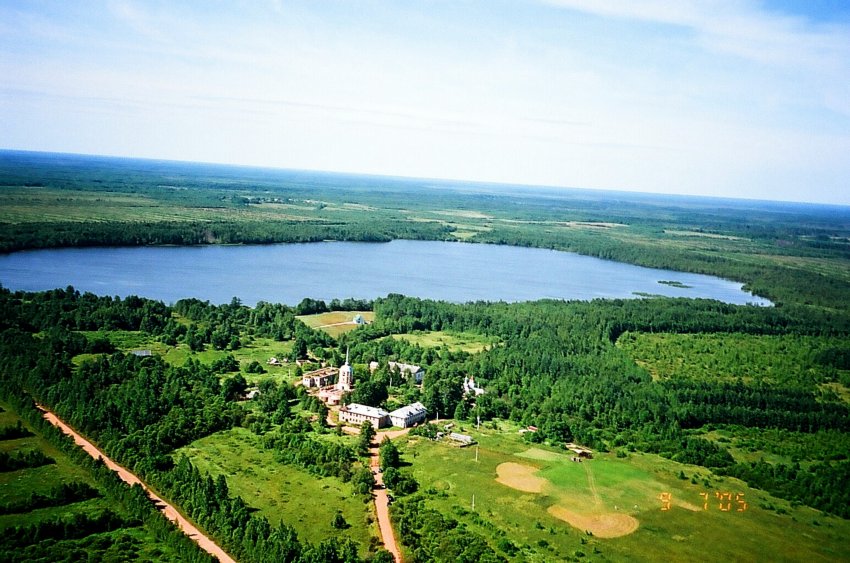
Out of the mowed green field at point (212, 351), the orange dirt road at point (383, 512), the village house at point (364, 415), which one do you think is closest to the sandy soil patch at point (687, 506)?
the orange dirt road at point (383, 512)

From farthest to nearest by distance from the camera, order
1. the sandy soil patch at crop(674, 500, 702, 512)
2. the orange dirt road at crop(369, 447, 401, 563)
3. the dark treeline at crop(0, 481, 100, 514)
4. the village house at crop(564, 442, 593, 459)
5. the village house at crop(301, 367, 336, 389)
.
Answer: the village house at crop(301, 367, 336, 389) < the village house at crop(564, 442, 593, 459) < the sandy soil patch at crop(674, 500, 702, 512) < the dark treeline at crop(0, 481, 100, 514) < the orange dirt road at crop(369, 447, 401, 563)

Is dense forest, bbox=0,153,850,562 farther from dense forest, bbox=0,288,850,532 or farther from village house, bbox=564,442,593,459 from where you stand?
village house, bbox=564,442,593,459

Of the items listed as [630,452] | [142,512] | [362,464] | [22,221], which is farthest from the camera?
[22,221]

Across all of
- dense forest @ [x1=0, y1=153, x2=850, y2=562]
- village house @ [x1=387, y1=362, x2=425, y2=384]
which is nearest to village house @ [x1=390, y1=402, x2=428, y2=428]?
dense forest @ [x1=0, y1=153, x2=850, y2=562]

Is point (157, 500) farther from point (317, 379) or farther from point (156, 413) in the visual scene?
point (317, 379)

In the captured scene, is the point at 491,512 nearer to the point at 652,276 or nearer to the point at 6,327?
the point at 6,327

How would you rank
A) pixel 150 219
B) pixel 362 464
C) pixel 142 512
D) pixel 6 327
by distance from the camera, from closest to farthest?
1. pixel 142 512
2. pixel 362 464
3. pixel 6 327
4. pixel 150 219

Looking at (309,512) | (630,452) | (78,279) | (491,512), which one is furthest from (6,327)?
(630,452)

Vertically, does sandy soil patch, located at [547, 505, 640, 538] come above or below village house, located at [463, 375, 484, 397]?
below
